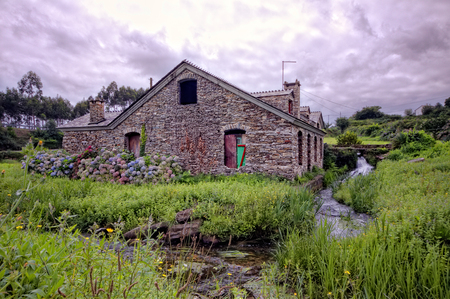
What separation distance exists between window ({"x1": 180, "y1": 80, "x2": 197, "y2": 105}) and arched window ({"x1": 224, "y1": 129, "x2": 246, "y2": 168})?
297cm

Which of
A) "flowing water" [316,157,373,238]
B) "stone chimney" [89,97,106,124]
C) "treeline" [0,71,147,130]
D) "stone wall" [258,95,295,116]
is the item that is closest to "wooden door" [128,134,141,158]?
"stone chimney" [89,97,106,124]

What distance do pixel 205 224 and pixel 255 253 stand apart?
4.86 feet

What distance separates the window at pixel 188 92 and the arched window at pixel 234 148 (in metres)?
2.97

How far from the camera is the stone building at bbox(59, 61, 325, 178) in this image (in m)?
11.2

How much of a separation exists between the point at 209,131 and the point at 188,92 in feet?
9.11

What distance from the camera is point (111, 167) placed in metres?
11.6

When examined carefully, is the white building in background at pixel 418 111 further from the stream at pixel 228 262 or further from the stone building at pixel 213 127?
the stream at pixel 228 262

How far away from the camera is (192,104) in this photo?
12938 mm

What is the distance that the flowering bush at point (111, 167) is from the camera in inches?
431

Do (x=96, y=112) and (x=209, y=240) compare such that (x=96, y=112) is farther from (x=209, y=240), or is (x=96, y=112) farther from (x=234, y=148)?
(x=209, y=240)

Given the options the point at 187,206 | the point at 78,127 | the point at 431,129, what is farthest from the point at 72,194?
the point at 431,129

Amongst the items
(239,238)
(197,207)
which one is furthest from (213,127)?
(239,238)

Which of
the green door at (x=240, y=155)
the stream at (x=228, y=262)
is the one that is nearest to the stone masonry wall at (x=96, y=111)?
the green door at (x=240, y=155)

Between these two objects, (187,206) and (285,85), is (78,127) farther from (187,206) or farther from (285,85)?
(285,85)
